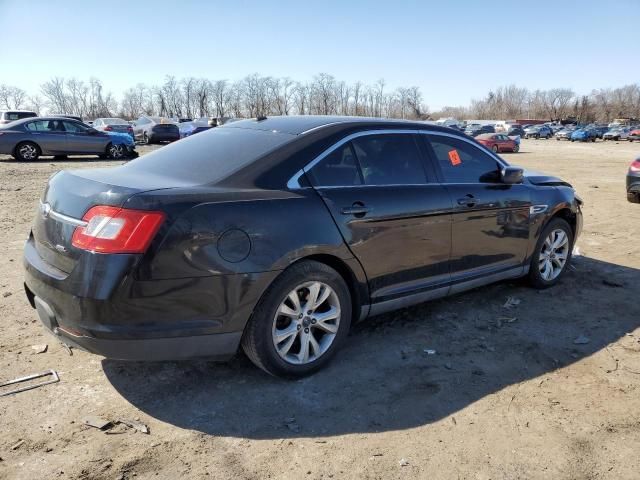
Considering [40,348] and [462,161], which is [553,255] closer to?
[462,161]

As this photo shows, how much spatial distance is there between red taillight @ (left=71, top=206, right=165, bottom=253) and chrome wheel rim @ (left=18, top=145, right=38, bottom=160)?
17.7 meters

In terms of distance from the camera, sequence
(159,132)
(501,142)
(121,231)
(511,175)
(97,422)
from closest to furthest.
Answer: (121,231) → (97,422) → (511,175) → (159,132) → (501,142)

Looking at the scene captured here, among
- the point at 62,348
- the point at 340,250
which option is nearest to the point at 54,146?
the point at 62,348

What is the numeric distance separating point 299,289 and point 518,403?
59.0 inches

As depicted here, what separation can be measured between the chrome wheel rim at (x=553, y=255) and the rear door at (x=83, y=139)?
17505mm

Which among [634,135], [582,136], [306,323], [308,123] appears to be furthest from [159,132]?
[634,135]

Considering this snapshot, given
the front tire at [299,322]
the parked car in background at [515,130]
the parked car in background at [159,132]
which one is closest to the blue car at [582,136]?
the parked car in background at [515,130]

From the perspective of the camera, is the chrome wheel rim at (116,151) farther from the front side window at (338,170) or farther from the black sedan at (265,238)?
the front side window at (338,170)

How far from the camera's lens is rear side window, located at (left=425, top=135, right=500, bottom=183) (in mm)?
4219

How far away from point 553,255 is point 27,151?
18019 mm

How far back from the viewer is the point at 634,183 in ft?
34.3

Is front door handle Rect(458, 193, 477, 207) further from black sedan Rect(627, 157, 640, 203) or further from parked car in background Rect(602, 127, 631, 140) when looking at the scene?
parked car in background Rect(602, 127, 631, 140)

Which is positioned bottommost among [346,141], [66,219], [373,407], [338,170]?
[373,407]

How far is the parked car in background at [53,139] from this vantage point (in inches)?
690
